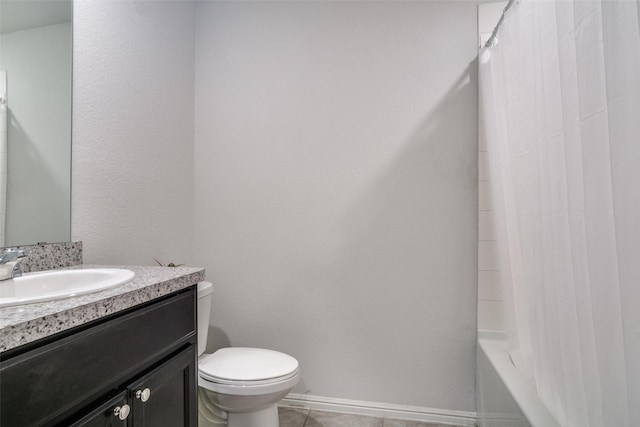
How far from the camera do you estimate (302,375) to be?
71.9 inches

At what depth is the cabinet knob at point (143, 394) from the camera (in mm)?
794

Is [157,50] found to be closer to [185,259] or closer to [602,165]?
[185,259]

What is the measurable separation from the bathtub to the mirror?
69.2 inches

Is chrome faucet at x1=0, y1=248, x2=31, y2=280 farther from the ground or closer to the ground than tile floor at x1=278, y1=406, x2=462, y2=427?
farther from the ground

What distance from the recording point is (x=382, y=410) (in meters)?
1.73

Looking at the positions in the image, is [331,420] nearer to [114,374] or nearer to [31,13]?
[114,374]

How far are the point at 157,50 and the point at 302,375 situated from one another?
77.2 inches

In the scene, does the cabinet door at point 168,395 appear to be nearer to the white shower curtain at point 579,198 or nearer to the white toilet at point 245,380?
the white toilet at point 245,380

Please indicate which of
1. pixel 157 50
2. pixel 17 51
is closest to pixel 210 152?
pixel 157 50

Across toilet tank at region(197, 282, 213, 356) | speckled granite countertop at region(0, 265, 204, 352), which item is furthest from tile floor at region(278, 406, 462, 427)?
speckled granite countertop at region(0, 265, 204, 352)

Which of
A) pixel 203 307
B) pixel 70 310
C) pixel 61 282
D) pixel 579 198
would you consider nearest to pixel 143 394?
pixel 70 310

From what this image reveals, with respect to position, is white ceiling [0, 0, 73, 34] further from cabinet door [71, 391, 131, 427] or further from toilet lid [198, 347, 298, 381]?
toilet lid [198, 347, 298, 381]

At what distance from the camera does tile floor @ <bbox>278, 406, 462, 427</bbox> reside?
166 cm

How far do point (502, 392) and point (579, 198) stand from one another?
0.90 meters
